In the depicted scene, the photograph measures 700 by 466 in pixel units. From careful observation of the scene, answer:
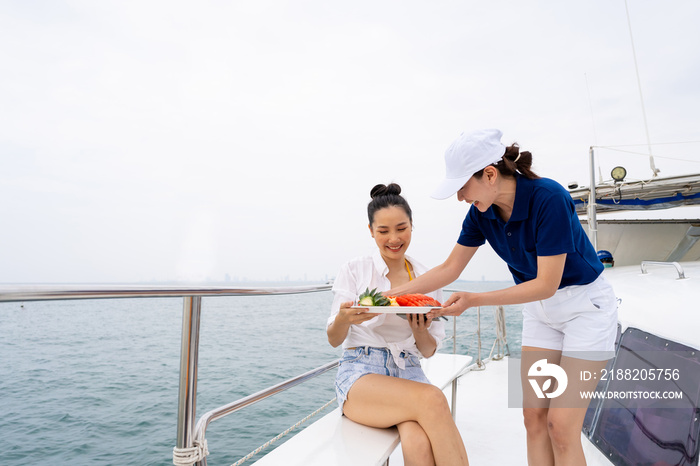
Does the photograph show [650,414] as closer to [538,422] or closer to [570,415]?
[538,422]

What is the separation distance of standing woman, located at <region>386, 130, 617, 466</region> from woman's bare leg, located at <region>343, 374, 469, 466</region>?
38 centimetres

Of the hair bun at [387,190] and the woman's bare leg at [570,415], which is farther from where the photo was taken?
the hair bun at [387,190]

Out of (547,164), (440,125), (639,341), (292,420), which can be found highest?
(440,125)

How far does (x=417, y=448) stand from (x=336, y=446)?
34 centimetres

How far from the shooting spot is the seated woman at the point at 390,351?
5.26 feet

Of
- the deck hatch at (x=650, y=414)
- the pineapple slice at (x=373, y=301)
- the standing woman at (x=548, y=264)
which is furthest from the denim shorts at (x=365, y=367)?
the deck hatch at (x=650, y=414)

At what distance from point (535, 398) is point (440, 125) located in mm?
26982

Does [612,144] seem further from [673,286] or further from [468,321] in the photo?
[468,321]

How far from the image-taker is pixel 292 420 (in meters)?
9.38

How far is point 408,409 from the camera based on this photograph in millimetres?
1669

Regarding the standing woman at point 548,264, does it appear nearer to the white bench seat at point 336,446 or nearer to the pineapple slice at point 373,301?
the pineapple slice at point 373,301

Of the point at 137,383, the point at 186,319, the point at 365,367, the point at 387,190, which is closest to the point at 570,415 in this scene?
the point at 365,367

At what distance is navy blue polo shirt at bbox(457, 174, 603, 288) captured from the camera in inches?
63.6

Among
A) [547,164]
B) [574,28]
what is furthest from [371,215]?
[574,28]
